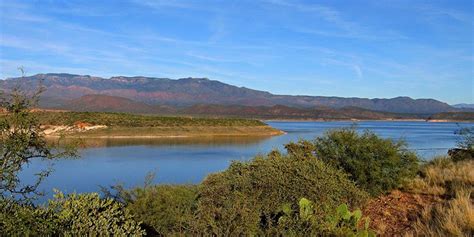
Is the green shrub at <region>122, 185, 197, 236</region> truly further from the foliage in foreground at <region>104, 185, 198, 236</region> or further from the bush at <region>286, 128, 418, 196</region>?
the bush at <region>286, 128, 418, 196</region>

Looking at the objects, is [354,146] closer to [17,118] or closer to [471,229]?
[471,229]

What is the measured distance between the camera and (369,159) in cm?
1245

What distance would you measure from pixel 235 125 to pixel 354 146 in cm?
6056

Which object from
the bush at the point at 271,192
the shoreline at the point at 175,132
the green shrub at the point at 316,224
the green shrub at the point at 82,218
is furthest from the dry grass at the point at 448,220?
the shoreline at the point at 175,132

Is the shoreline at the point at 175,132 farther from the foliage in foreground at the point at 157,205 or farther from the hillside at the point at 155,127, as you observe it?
the foliage in foreground at the point at 157,205

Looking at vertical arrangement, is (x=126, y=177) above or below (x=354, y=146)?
below

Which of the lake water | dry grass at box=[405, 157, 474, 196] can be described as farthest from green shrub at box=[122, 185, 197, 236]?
dry grass at box=[405, 157, 474, 196]

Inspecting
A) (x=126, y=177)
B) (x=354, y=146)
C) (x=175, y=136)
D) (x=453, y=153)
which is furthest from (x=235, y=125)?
(x=354, y=146)

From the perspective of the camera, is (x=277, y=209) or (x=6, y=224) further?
(x=277, y=209)

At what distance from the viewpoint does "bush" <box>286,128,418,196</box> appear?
1190cm

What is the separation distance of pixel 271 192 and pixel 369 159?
396cm

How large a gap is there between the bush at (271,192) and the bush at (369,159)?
→ 144 centimetres

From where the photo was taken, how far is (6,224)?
6.70 metres

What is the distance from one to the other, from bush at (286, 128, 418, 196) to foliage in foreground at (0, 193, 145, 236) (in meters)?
6.00
